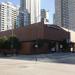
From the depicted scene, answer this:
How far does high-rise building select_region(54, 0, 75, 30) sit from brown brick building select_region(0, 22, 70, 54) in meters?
23.7

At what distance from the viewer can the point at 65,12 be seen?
10394 cm

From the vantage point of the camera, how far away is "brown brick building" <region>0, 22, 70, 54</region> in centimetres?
7038

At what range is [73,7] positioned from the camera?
10081 centimetres

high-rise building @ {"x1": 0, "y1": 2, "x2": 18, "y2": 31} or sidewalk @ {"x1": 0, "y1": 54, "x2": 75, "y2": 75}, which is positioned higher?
high-rise building @ {"x1": 0, "y1": 2, "x2": 18, "y2": 31}

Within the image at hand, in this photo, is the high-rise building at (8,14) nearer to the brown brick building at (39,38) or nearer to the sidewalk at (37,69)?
the brown brick building at (39,38)

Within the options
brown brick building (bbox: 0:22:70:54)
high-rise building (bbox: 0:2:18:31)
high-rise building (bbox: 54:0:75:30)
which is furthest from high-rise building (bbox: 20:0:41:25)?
high-rise building (bbox: 54:0:75:30)

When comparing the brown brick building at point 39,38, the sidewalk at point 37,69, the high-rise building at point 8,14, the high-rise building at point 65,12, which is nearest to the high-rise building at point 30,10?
the high-rise building at point 8,14

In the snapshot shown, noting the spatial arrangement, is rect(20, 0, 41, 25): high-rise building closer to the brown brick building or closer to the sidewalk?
the brown brick building

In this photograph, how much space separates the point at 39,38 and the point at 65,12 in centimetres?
3617

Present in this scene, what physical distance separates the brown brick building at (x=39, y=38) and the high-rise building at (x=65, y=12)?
23.7 m

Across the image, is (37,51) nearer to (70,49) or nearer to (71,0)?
(70,49)

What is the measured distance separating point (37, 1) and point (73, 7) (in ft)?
114

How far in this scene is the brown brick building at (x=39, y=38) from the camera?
70375 mm

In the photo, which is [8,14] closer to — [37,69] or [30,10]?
[30,10]
